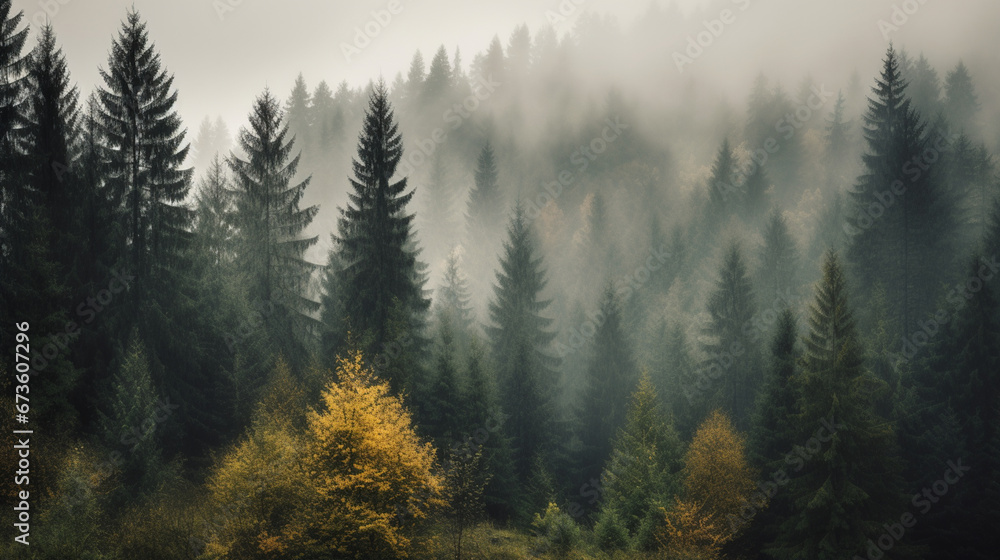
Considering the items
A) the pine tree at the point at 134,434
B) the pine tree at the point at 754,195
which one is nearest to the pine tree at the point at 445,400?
the pine tree at the point at 134,434

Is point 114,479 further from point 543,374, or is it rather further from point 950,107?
point 950,107

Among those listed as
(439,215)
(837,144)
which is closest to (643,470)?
(439,215)

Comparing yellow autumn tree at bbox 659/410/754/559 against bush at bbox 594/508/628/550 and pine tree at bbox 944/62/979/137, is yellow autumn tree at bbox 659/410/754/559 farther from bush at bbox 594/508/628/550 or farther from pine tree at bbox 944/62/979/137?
pine tree at bbox 944/62/979/137

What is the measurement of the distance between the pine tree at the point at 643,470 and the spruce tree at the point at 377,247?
13.9 metres

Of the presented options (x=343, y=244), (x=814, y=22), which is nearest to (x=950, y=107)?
(x=814, y=22)

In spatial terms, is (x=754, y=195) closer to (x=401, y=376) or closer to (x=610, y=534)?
(x=610, y=534)

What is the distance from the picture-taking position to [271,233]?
32312 mm

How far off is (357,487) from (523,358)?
66.7ft

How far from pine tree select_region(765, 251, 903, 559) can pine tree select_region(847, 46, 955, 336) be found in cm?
2139

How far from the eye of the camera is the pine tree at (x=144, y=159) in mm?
26609

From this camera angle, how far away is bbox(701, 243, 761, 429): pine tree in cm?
4091

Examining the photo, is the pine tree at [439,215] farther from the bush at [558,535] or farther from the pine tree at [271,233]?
the bush at [558,535]

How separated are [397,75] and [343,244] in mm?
77708

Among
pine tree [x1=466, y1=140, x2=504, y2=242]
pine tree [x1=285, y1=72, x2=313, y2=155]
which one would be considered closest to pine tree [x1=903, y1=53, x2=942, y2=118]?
pine tree [x1=466, y1=140, x2=504, y2=242]
